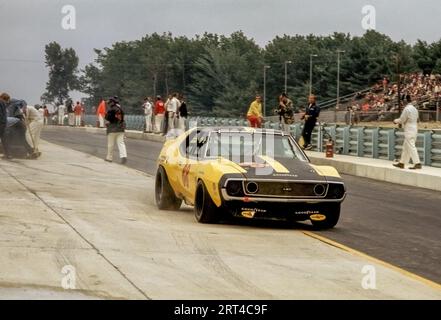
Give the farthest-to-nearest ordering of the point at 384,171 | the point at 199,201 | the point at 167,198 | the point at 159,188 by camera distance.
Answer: the point at 384,171 < the point at 159,188 < the point at 167,198 < the point at 199,201

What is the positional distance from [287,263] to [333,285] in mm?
1321

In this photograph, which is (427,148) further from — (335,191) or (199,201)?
(199,201)

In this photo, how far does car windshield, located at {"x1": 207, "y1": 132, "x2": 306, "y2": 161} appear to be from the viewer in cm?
1422

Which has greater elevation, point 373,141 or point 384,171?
point 373,141

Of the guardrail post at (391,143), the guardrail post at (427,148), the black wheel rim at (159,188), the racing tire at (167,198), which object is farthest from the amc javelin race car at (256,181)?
the guardrail post at (391,143)

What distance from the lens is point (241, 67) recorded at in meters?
137

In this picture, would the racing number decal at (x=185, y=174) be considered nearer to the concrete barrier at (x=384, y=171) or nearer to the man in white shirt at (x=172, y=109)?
the concrete barrier at (x=384, y=171)

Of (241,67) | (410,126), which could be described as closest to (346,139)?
(410,126)

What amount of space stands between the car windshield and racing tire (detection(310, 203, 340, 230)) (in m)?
1.09

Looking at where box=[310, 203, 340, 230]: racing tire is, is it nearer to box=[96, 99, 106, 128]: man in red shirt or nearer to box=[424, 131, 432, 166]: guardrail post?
box=[424, 131, 432, 166]: guardrail post

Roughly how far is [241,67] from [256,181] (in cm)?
12448

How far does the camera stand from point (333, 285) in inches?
354

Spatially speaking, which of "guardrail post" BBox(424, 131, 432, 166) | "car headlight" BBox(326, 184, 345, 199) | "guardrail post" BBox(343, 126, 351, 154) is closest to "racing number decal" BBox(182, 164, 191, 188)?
"car headlight" BBox(326, 184, 345, 199)
